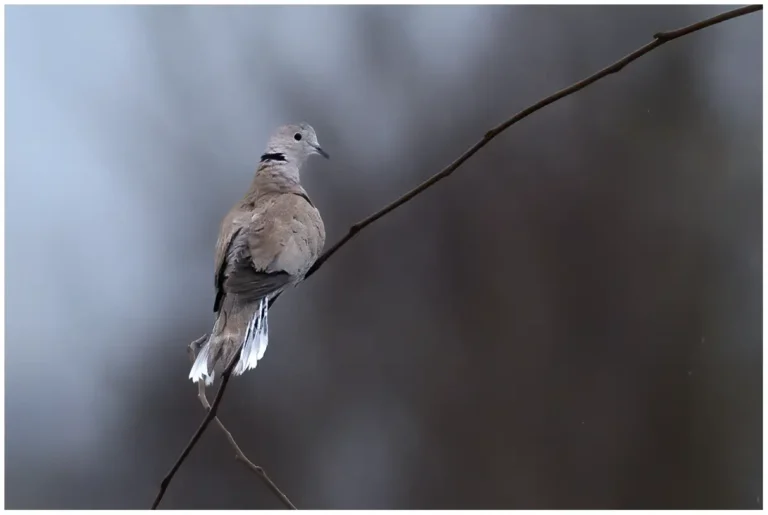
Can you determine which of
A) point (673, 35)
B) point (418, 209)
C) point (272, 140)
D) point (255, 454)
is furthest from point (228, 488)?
point (673, 35)

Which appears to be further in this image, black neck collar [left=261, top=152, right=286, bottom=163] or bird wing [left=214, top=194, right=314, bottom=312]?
black neck collar [left=261, top=152, right=286, bottom=163]

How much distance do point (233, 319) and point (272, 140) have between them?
1.88 feet

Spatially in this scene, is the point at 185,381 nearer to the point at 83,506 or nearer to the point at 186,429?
the point at 186,429

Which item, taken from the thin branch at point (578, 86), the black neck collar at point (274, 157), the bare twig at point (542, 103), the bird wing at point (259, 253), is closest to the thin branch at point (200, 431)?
the bare twig at point (542, 103)

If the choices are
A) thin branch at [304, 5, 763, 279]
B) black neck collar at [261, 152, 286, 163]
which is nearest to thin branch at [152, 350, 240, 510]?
thin branch at [304, 5, 763, 279]

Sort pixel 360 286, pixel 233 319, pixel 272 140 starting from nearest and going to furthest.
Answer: pixel 233 319
pixel 272 140
pixel 360 286

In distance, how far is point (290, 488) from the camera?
3.30 meters

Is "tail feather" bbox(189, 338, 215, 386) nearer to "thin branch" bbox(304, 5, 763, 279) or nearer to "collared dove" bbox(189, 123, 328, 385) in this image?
"collared dove" bbox(189, 123, 328, 385)

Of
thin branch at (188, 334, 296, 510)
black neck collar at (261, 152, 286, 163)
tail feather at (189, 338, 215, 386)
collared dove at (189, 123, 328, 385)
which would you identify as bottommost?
thin branch at (188, 334, 296, 510)

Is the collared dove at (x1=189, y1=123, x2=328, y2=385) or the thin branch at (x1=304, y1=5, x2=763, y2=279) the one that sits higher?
the thin branch at (x1=304, y1=5, x2=763, y2=279)

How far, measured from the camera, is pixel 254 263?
1366 millimetres

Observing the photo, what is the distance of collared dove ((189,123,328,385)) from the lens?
4.14 feet

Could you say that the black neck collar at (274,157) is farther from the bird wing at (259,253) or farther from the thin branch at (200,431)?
the thin branch at (200,431)

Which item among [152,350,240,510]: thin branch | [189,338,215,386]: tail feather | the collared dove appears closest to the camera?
[152,350,240,510]: thin branch
